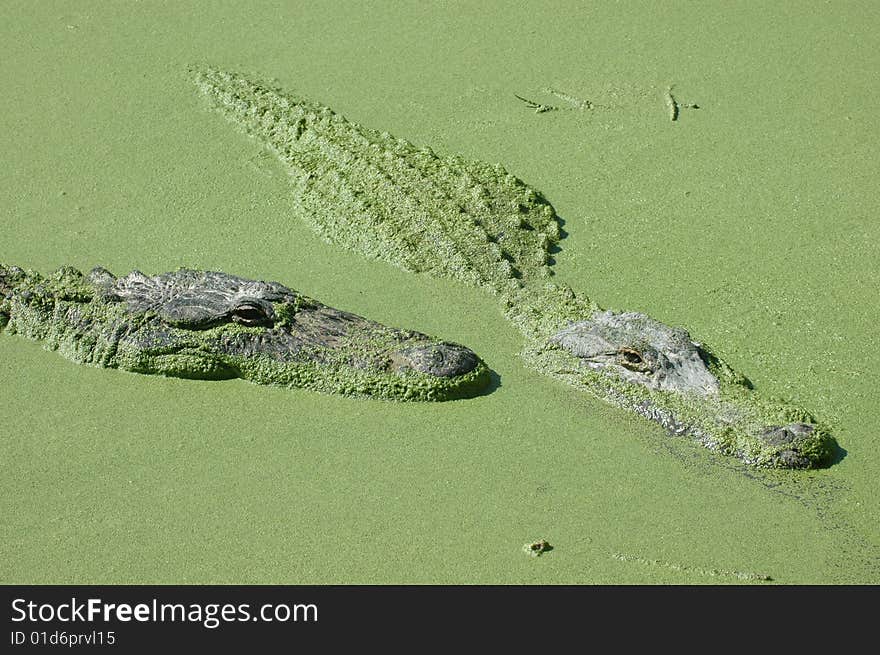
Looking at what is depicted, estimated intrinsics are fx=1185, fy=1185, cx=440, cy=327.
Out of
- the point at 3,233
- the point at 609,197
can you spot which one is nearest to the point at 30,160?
the point at 3,233

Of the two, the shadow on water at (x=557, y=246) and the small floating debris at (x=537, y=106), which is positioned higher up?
the small floating debris at (x=537, y=106)

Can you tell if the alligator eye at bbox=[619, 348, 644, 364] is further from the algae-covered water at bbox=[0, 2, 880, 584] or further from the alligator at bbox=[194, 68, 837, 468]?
the algae-covered water at bbox=[0, 2, 880, 584]

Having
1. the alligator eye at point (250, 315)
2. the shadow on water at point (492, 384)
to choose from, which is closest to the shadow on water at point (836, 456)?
the shadow on water at point (492, 384)

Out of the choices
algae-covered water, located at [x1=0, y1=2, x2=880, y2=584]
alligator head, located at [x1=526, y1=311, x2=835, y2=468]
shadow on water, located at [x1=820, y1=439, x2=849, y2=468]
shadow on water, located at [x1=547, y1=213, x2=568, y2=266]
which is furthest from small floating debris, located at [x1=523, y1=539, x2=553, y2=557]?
shadow on water, located at [x1=547, y1=213, x2=568, y2=266]

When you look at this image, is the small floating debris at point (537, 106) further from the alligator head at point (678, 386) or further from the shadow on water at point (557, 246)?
the alligator head at point (678, 386)

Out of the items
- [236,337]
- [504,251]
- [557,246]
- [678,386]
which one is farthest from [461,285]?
[678,386]
